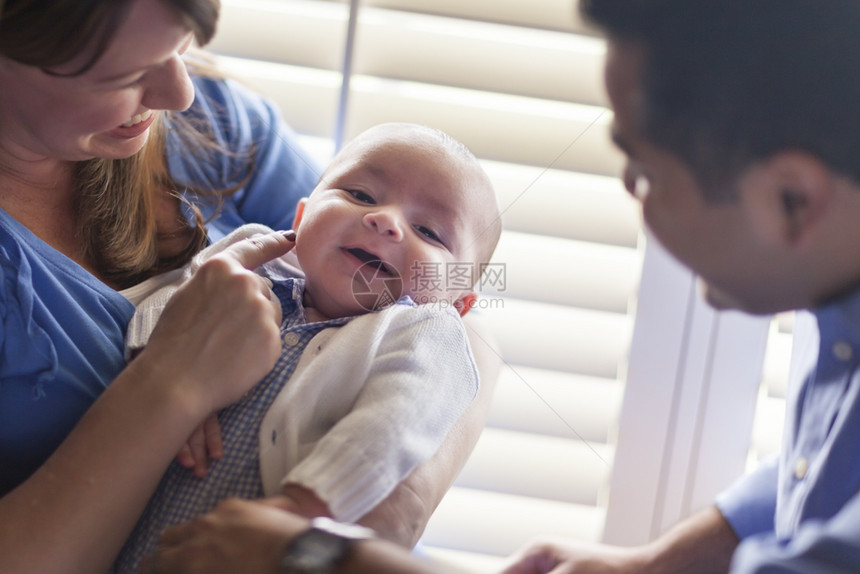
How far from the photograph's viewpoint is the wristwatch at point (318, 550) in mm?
518

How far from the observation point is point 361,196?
880 millimetres

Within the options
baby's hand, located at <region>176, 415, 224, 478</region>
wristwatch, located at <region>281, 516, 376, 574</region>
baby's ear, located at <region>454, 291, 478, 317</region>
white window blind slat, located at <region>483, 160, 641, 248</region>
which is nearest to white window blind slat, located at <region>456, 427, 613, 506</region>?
baby's ear, located at <region>454, 291, 478, 317</region>

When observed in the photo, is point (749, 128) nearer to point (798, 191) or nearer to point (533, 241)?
point (798, 191)

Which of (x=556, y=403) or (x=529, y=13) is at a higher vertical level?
(x=529, y=13)

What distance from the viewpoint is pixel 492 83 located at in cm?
96

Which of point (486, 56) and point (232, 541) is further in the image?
point (486, 56)

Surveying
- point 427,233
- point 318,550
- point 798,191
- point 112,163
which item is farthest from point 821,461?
point 112,163

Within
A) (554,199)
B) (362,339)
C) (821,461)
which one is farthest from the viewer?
(554,199)

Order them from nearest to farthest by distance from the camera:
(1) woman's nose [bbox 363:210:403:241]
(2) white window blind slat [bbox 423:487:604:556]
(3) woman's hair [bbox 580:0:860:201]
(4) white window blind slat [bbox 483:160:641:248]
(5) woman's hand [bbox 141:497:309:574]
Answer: (3) woman's hair [bbox 580:0:860:201]
(5) woman's hand [bbox 141:497:309:574]
(1) woman's nose [bbox 363:210:403:241]
(4) white window blind slat [bbox 483:160:641:248]
(2) white window blind slat [bbox 423:487:604:556]

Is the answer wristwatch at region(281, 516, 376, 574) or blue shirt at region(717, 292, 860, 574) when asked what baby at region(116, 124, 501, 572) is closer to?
wristwatch at region(281, 516, 376, 574)

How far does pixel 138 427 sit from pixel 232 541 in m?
0.17

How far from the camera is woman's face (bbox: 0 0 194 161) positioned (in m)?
0.68

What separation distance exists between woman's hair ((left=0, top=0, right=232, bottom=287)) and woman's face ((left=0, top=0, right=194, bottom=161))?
0.04 feet

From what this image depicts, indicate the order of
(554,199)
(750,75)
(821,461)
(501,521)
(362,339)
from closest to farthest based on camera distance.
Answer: (750,75) < (821,461) < (362,339) < (554,199) < (501,521)
